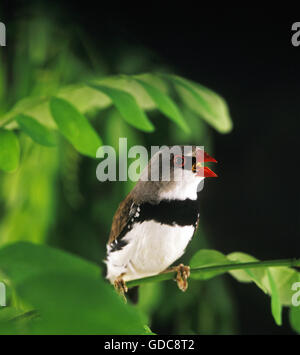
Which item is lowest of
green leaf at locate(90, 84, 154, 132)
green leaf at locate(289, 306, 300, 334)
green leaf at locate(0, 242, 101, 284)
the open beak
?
green leaf at locate(289, 306, 300, 334)

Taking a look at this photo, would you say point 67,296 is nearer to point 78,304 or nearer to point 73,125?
point 78,304

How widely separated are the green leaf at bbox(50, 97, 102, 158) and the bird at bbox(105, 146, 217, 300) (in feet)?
0.22

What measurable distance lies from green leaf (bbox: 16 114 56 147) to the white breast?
96 mm

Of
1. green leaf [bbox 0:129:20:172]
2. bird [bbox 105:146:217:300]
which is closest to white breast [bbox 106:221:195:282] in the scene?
bird [bbox 105:146:217:300]

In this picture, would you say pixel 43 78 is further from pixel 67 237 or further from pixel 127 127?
pixel 67 237

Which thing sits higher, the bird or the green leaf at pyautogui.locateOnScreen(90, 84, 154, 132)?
the green leaf at pyautogui.locateOnScreen(90, 84, 154, 132)

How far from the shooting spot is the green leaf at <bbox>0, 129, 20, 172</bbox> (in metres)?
0.25

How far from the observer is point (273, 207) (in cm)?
66

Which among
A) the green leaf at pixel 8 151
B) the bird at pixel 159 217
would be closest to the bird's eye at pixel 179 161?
the bird at pixel 159 217

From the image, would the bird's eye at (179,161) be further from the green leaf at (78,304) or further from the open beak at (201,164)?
the green leaf at (78,304)

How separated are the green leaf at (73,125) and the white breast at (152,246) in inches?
3.1

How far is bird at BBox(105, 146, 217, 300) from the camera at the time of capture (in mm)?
315

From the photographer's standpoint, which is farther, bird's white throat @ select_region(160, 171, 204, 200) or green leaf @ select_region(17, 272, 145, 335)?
bird's white throat @ select_region(160, 171, 204, 200)

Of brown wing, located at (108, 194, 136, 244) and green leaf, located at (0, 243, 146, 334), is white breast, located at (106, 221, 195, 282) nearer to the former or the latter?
brown wing, located at (108, 194, 136, 244)
